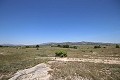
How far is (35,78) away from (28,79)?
842 mm

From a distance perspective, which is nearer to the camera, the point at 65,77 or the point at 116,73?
the point at 65,77

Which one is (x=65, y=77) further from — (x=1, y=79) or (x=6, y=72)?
(x=6, y=72)

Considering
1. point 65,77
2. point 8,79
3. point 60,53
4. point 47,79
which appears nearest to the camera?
point 47,79

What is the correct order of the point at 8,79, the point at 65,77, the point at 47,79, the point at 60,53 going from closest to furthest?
the point at 47,79, the point at 65,77, the point at 8,79, the point at 60,53

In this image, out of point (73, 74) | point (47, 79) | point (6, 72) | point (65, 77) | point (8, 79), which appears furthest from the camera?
point (6, 72)

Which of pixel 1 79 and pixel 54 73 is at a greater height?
pixel 54 73

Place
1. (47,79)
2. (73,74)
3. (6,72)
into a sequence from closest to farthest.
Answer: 1. (47,79)
2. (73,74)
3. (6,72)

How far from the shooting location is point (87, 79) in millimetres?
12992

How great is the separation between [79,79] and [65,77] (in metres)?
1.44

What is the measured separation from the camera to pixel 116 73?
50.0 feet

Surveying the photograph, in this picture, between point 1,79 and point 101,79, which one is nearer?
point 101,79

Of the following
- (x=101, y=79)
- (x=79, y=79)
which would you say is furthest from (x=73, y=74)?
(x=101, y=79)

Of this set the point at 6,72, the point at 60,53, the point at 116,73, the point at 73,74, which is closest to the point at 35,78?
the point at 73,74

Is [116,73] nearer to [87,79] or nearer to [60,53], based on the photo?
[87,79]
